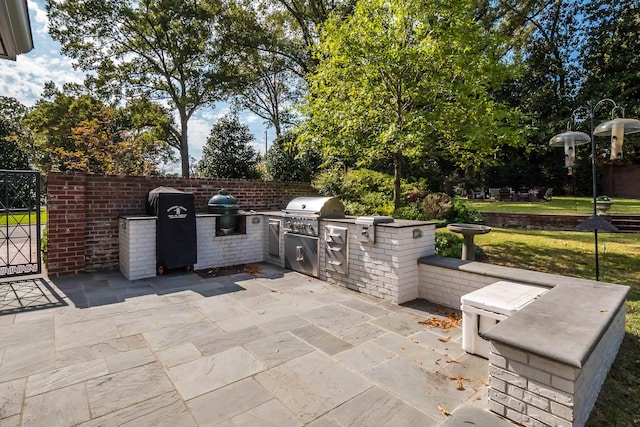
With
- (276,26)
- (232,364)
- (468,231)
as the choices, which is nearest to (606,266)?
(468,231)

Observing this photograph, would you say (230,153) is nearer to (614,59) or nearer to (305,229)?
(305,229)

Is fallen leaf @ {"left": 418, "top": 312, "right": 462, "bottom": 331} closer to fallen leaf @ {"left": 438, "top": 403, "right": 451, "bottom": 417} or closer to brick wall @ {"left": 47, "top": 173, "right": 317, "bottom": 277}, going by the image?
fallen leaf @ {"left": 438, "top": 403, "right": 451, "bottom": 417}

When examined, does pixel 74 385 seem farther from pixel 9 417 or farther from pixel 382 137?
pixel 382 137

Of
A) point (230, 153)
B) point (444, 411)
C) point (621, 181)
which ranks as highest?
point (230, 153)

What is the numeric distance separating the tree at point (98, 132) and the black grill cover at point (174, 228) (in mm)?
9929

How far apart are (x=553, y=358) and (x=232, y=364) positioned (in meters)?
2.19

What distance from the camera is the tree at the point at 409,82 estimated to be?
17.1ft

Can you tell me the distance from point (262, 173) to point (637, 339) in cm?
896

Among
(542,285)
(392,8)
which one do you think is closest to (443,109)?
(392,8)

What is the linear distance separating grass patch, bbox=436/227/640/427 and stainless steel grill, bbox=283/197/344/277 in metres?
3.02

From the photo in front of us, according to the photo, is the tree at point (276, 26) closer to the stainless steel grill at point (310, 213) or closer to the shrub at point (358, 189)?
the shrub at point (358, 189)

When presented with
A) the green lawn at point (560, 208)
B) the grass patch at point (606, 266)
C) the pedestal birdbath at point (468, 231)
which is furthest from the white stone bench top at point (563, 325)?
the green lawn at point (560, 208)

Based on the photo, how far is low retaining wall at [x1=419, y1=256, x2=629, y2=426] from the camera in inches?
65.2

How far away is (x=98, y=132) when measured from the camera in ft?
44.5
